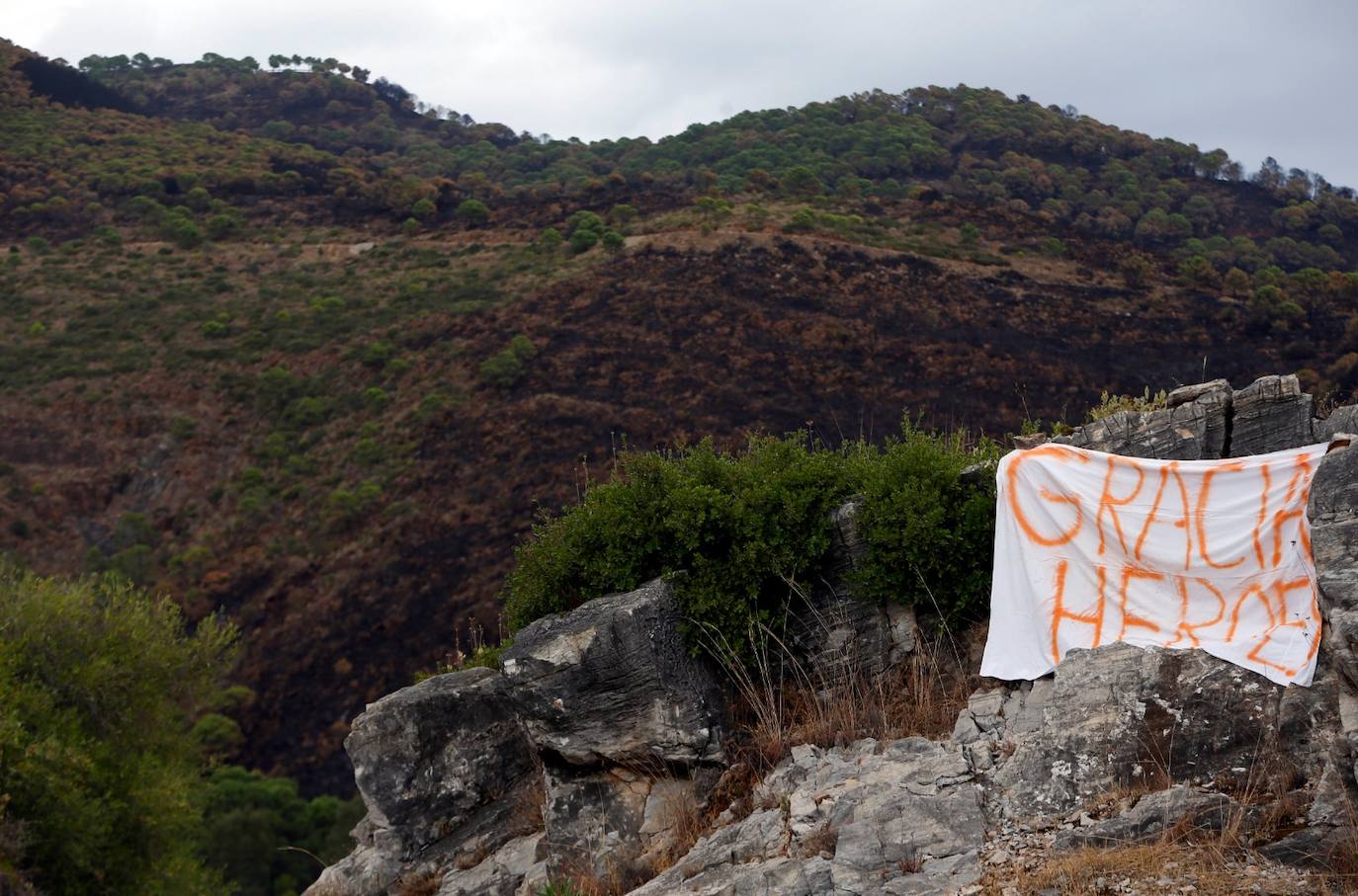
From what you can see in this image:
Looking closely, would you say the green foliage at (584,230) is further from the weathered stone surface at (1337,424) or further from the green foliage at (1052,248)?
the weathered stone surface at (1337,424)

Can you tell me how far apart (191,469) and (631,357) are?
47.2 feet

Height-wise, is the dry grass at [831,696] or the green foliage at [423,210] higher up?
the green foliage at [423,210]

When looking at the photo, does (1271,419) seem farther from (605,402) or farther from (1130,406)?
(605,402)

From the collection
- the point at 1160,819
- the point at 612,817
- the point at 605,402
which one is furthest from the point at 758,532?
the point at 605,402

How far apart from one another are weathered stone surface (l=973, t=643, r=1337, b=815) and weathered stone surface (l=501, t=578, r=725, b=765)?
2.61 meters

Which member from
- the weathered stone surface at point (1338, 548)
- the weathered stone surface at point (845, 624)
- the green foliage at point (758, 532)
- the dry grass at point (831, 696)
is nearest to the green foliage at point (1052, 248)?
the green foliage at point (758, 532)

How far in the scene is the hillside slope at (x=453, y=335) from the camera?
97.6 feet

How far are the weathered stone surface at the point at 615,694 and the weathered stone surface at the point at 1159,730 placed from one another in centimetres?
261

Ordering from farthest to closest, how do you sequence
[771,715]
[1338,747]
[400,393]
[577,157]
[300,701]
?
[577,157] < [400,393] < [300,701] < [771,715] < [1338,747]

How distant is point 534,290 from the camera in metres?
41.3

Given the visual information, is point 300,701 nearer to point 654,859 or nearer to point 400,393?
point 400,393

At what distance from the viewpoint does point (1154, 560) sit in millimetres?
7234

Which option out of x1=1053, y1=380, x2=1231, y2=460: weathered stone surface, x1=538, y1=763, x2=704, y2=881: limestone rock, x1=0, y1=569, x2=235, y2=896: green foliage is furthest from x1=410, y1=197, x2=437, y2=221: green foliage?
x1=1053, y1=380, x2=1231, y2=460: weathered stone surface

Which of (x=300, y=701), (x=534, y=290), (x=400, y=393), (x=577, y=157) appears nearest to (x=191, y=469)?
(x=400, y=393)
